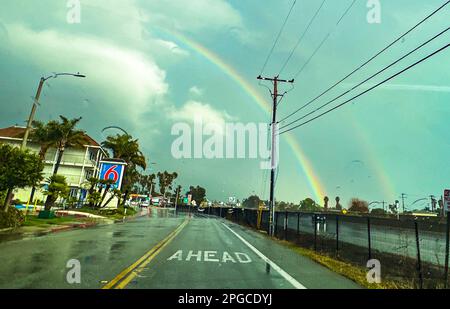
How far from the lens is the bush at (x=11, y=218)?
18542mm

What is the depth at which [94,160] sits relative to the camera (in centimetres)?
6506

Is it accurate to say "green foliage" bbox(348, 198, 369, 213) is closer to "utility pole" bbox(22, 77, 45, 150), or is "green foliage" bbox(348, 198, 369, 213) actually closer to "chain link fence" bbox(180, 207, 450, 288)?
"chain link fence" bbox(180, 207, 450, 288)

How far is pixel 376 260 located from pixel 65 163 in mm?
55267

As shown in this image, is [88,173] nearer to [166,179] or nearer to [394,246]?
[394,246]

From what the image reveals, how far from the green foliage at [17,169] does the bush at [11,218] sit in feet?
2.02

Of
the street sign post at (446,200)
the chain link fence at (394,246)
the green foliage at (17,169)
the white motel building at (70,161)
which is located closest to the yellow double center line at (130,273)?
the chain link fence at (394,246)

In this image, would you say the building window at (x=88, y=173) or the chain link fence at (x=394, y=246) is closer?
the chain link fence at (x=394, y=246)

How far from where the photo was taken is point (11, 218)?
19250 millimetres

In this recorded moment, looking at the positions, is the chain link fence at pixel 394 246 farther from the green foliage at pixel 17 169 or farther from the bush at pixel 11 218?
the bush at pixel 11 218

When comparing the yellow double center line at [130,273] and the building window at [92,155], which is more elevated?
the building window at [92,155]

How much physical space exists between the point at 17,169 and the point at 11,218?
2707mm

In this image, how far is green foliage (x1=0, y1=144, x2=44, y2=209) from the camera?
64.2 ft

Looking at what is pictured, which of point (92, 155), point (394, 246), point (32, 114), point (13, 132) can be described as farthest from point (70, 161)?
point (394, 246)

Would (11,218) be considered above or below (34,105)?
below
